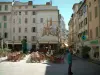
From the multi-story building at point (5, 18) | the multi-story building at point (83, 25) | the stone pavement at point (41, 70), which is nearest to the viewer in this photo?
the stone pavement at point (41, 70)

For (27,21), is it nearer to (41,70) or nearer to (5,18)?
(5,18)

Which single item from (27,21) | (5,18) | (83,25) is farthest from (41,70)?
(5,18)

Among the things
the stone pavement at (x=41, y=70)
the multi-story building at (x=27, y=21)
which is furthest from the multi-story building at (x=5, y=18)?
the stone pavement at (x=41, y=70)

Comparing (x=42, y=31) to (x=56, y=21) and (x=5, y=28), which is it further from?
(x=5, y=28)

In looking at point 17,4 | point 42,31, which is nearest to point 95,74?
point 42,31

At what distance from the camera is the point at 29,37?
71.9m

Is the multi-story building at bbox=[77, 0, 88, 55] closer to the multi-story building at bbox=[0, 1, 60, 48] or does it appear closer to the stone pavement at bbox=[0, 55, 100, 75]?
the multi-story building at bbox=[0, 1, 60, 48]

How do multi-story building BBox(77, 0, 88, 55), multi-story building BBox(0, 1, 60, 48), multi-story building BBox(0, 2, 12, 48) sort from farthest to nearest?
multi-story building BBox(0, 2, 12, 48) < multi-story building BBox(0, 1, 60, 48) < multi-story building BBox(77, 0, 88, 55)

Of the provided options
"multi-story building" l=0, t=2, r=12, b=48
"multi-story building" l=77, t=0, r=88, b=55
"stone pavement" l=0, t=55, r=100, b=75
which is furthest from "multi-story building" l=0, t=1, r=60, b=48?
"stone pavement" l=0, t=55, r=100, b=75

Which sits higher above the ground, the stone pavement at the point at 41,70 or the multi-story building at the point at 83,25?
the multi-story building at the point at 83,25

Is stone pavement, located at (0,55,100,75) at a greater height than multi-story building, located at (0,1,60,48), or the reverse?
multi-story building, located at (0,1,60,48)

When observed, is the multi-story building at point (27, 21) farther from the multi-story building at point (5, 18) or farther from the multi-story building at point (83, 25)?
the multi-story building at point (83, 25)

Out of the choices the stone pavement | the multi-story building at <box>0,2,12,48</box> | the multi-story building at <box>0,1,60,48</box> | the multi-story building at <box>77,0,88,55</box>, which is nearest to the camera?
the stone pavement

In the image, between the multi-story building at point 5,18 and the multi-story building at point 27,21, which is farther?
the multi-story building at point 5,18
